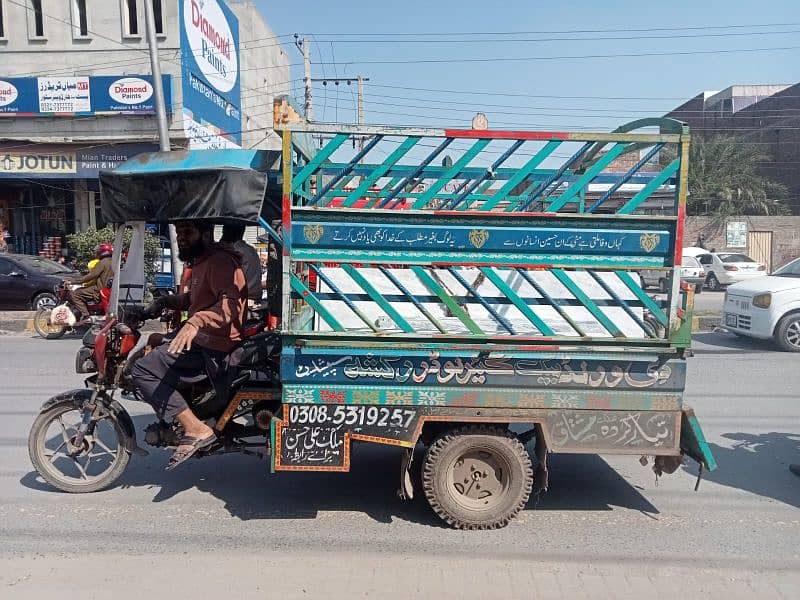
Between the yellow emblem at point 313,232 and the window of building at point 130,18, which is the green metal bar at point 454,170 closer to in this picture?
the yellow emblem at point 313,232

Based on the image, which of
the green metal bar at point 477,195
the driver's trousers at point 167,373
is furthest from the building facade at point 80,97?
the driver's trousers at point 167,373

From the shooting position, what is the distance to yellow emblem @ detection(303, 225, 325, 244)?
150 inches

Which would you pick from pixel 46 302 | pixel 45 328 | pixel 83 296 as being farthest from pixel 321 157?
pixel 46 302

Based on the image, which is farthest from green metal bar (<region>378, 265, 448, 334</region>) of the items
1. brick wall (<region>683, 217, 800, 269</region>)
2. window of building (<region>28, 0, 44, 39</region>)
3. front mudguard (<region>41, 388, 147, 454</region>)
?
brick wall (<region>683, 217, 800, 269</region>)

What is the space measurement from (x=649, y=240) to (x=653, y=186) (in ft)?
1.01

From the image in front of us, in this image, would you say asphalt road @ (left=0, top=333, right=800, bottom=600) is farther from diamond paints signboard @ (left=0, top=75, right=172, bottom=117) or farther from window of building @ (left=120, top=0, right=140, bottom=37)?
window of building @ (left=120, top=0, right=140, bottom=37)

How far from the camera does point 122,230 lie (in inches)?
170

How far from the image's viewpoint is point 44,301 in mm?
13602

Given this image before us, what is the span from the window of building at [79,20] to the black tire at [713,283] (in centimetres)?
2246

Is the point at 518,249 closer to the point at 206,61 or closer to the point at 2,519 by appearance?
the point at 2,519

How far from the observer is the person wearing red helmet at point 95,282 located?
1023cm

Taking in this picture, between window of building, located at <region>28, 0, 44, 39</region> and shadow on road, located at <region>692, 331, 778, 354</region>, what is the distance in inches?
800

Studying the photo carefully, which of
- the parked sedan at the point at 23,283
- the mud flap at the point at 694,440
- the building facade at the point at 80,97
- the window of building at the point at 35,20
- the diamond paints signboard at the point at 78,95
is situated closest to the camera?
the mud flap at the point at 694,440

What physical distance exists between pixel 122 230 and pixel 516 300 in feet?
8.27
